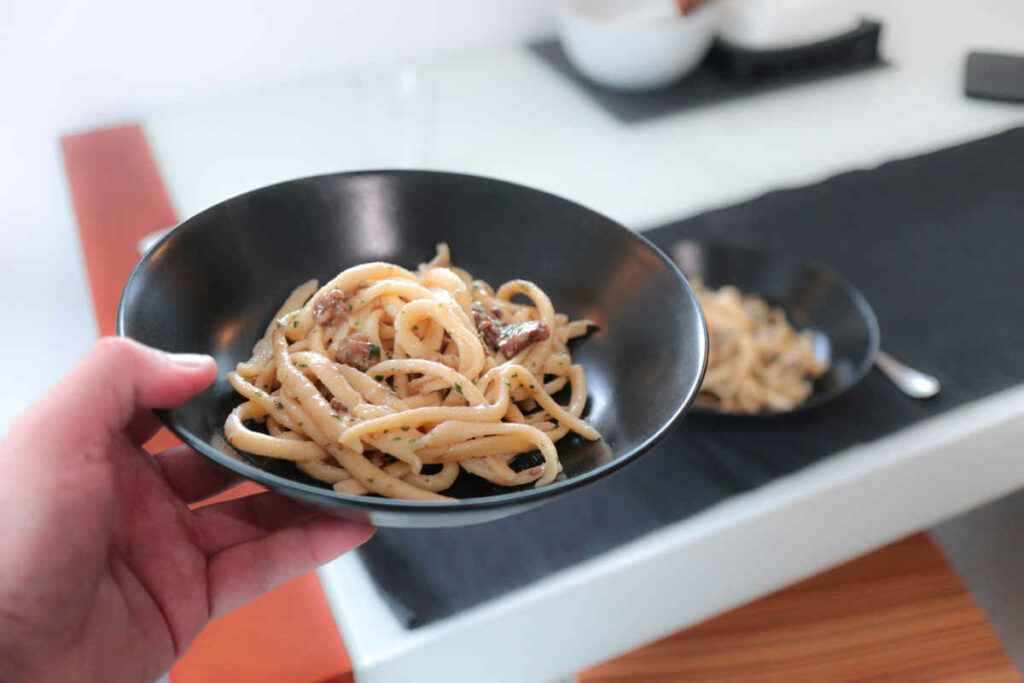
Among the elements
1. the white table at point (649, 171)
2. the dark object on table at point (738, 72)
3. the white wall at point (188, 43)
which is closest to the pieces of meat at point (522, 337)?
the white table at point (649, 171)

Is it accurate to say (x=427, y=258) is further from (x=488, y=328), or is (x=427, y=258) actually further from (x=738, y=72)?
(x=738, y=72)

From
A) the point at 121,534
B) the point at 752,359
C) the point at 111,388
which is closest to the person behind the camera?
the point at 111,388

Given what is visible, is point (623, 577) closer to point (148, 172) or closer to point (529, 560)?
point (529, 560)

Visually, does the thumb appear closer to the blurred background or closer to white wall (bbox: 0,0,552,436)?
the blurred background

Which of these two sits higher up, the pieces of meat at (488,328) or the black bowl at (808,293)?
the pieces of meat at (488,328)

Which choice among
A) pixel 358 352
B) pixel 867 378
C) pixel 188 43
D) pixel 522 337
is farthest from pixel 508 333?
pixel 188 43

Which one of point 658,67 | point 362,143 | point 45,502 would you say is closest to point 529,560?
point 45,502

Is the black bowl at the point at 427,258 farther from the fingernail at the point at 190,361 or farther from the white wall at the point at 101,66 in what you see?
the white wall at the point at 101,66
